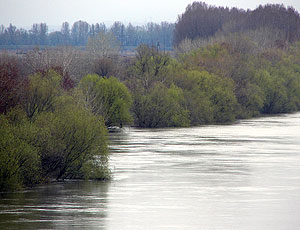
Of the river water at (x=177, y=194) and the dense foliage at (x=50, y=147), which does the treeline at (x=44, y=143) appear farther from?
the river water at (x=177, y=194)

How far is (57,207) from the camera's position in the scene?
24547mm

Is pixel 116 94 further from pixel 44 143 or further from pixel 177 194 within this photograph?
pixel 177 194

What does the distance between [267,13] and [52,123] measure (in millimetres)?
112359

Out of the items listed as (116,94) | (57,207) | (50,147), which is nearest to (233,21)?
(116,94)

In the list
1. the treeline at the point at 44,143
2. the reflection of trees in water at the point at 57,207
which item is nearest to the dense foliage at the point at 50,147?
the treeline at the point at 44,143

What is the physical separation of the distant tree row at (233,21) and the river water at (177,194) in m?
84.6

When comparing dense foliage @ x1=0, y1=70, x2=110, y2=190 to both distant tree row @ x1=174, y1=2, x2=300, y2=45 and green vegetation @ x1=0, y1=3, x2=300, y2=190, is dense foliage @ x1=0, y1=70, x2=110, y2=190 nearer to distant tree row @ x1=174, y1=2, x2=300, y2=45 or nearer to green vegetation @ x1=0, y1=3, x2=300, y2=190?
green vegetation @ x1=0, y1=3, x2=300, y2=190

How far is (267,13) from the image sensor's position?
13638 centimetres

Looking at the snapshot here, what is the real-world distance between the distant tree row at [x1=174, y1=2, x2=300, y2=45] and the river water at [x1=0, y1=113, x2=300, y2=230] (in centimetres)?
8458

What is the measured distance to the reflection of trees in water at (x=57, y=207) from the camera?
21750 millimetres

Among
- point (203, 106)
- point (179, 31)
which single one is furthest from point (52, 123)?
point (179, 31)

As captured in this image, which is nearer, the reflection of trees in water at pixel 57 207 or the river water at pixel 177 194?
the reflection of trees in water at pixel 57 207

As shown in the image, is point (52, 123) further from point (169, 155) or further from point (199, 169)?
point (169, 155)

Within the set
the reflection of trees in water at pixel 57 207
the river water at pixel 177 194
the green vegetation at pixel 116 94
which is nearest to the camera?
the reflection of trees in water at pixel 57 207
